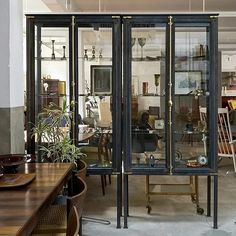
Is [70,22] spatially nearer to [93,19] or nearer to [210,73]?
[93,19]

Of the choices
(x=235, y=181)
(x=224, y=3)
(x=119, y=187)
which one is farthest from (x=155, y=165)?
(x=224, y=3)

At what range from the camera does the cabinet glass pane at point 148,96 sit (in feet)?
13.8

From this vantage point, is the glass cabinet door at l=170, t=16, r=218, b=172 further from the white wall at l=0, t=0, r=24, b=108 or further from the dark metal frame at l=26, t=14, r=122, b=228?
the white wall at l=0, t=0, r=24, b=108

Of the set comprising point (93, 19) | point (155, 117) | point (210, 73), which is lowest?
point (155, 117)

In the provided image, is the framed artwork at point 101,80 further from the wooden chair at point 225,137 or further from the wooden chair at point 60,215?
the wooden chair at point 225,137

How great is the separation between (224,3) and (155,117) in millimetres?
3725

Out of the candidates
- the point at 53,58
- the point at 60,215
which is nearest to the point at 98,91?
the point at 53,58

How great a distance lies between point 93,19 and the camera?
13.3 ft

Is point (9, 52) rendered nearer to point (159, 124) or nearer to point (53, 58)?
point (53, 58)

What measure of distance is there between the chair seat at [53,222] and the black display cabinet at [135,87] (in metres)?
1.19

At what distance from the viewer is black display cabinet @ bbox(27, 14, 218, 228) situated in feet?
13.3

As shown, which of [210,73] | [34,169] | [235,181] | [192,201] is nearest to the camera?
[34,169]

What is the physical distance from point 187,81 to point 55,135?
61.7 inches

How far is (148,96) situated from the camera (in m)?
4.36
